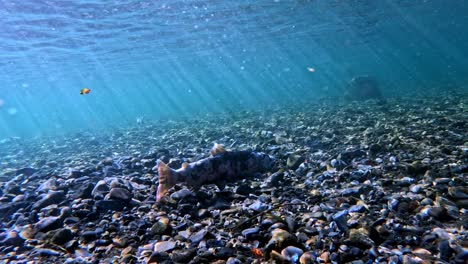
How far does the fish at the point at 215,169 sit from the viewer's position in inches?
240

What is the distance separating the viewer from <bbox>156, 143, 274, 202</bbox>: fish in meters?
6.09

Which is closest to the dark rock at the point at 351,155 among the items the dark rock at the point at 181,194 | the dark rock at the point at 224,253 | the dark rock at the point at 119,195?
the dark rock at the point at 181,194

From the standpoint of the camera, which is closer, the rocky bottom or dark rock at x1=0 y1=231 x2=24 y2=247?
the rocky bottom

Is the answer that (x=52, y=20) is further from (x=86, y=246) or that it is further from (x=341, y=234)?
(x=341, y=234)

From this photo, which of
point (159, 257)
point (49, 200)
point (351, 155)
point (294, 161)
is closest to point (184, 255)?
point (159, 257)

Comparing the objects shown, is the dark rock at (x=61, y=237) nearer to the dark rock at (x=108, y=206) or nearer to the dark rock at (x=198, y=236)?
the dark rock at (x=108, y=206)

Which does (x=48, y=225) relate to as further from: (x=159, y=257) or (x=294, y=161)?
(x=294, y=161)

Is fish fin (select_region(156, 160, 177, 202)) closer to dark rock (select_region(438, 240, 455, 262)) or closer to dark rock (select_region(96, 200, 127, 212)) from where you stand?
dark rock (select_region(96, 200, 127, 212))

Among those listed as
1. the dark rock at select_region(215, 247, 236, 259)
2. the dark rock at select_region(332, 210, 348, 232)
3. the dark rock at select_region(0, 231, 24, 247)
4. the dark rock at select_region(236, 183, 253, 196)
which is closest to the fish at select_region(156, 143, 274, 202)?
the dark rock at select_region(236, 183, 253, 196)

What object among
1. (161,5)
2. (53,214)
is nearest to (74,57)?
(161,5)

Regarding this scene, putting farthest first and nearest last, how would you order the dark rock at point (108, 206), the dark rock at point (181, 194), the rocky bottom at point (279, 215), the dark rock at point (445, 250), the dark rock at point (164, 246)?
the dark rock at point (181, 194), the dark rock at point (108, 206), the dark rock at point (164, 246), the rocky bottom at point (279, 215), the dark rock at point (445, 250)

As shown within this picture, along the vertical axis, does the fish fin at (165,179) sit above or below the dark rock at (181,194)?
above

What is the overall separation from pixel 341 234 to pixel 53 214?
17.7 ft

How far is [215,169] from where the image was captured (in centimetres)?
682
